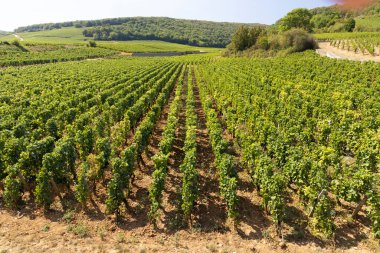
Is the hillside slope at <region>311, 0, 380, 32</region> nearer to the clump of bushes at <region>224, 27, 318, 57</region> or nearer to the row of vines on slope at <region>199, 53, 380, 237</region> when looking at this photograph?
the clump of bushes at <region>224, 27, 318, 57</region>

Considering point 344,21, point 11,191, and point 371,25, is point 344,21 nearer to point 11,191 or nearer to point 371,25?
point 371,25

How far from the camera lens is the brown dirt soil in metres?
10.7

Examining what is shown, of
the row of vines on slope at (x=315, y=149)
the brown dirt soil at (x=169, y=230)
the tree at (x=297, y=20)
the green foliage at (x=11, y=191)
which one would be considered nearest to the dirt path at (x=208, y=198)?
the brown dirt soil at (x=169, y=230)

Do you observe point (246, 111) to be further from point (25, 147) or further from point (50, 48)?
point (50, 48)

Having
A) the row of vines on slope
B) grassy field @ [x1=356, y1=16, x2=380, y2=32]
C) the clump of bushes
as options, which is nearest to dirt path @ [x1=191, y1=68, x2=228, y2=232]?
the row of vines on slope

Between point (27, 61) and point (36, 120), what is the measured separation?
7328 cm

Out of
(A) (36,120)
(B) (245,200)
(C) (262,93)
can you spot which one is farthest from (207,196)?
(C) (262,93)

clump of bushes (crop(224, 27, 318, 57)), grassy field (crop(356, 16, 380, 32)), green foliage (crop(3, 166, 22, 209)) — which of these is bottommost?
green foliage (crop(3, 166, 22, 209))

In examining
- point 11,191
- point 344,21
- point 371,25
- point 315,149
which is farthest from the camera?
point 344,21

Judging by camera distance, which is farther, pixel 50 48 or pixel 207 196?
pixel 50 48

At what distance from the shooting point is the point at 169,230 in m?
11.7

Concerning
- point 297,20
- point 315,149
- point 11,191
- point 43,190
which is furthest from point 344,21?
point 11,191

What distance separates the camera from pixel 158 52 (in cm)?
14750

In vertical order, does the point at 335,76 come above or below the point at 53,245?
above
